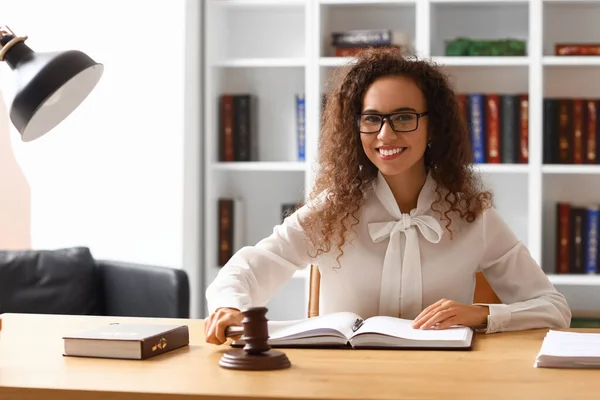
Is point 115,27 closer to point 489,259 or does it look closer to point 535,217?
point 535,217

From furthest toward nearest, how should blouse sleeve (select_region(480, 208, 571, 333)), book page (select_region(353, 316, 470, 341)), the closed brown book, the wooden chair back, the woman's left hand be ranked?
the wooden chair back → blouse sleeve (select_region(480, 208, 571, 333)) → the woman's left hand → book page (select_region(353, 316, 470, 341)) → the closed brown book

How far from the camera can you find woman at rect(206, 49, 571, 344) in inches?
87.0

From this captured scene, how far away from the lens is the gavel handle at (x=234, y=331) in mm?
1774

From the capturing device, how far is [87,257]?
345cm

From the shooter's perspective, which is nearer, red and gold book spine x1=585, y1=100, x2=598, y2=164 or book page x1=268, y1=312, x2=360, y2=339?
book page x1=268, y1=312, x2=360, y2=339

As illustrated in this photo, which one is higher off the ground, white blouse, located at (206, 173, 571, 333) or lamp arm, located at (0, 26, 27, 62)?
lamp arm, located at (0, 26, 27, 62)

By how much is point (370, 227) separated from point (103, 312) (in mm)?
1597

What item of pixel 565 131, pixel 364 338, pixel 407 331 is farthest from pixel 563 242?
pixel 364 338

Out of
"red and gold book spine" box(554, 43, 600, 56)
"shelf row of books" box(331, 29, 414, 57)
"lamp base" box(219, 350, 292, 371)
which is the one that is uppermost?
"shelf row of books" box(331, 29, 414, 57)

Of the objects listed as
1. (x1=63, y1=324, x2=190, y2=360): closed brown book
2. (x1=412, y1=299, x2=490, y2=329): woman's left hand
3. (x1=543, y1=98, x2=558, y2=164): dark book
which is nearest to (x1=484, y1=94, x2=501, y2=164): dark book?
(x1=543, y1=98, x2=558, y2=164): dark book

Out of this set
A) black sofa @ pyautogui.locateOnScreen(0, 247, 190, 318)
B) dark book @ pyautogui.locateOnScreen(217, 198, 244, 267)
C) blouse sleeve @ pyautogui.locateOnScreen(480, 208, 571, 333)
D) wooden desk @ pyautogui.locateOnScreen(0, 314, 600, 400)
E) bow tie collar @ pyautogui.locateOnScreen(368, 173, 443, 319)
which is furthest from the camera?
dark book @ pyautogui.locateOnScreen(217, 198, 244, 267)

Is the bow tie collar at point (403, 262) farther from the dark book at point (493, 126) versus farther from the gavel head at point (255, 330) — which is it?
the dark book at point (493, 126)

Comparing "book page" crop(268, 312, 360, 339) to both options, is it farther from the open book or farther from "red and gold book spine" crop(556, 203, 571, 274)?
"red and gold book spine" crop(556, 203, 571, 274)

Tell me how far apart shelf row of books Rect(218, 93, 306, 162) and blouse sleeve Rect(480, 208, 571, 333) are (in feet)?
5.53
